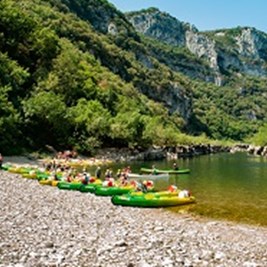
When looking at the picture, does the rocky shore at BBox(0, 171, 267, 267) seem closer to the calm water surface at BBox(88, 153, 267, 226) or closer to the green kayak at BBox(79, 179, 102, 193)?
the calm water surface at BBox(88, 153, 267, 226)

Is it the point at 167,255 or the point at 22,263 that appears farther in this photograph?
the point at 167,255

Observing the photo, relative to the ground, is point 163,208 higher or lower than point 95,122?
lower

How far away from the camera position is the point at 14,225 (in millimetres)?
21297

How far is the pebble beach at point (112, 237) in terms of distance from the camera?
687 inches

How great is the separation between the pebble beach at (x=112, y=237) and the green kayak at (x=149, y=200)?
991 mm

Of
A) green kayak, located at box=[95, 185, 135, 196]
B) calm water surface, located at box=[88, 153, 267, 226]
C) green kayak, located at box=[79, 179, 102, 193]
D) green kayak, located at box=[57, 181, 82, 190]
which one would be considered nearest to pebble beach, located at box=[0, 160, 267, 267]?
calm water surface, located at box=[88, 153, 267, 226]

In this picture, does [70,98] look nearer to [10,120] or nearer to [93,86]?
[93,86]

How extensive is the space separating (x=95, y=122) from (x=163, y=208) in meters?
55.3

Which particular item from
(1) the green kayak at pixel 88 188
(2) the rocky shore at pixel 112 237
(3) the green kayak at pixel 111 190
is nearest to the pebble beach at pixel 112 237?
(2) the rocky shore at pixel 112 237

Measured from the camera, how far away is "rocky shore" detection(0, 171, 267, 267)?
57.3ft

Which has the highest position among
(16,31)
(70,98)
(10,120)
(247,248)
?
(16,31)

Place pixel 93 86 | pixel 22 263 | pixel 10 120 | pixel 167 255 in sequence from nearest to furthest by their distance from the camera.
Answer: pixel 22 263, pixel 167 255, pixel 10 120, pixel 93 86

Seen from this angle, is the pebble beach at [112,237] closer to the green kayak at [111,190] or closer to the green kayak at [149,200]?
the green kayak at [149,200]

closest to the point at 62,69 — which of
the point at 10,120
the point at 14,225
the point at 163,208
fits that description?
the point at 10,120
